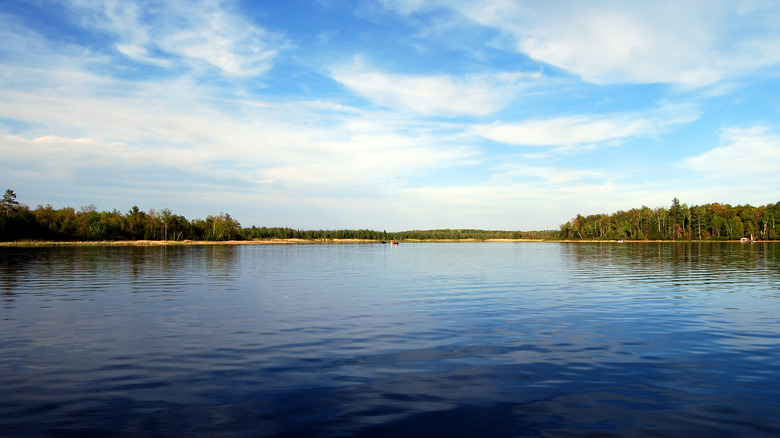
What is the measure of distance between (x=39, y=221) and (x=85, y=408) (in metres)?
202

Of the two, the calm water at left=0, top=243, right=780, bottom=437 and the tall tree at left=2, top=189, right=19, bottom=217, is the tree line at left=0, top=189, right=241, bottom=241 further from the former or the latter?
the calm water at left=0, top=243, right=780, bottom=437

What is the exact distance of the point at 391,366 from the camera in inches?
571

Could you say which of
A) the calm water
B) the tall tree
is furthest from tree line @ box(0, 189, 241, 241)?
the calm water

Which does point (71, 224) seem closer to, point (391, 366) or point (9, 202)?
point (9, 202)

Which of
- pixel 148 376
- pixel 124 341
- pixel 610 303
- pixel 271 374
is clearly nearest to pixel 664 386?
pixel 271 374

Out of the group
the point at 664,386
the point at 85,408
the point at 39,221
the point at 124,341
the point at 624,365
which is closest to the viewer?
the point at 85,408

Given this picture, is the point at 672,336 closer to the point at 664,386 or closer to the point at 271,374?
the point at 664,386

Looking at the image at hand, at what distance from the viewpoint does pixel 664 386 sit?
12.5 m

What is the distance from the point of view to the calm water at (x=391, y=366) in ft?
33.1

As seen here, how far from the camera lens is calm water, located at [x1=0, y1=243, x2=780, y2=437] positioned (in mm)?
10102

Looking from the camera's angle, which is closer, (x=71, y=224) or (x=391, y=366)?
(x=391, y=366)

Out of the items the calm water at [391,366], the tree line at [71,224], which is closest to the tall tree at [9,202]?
the tree line at [71,224]

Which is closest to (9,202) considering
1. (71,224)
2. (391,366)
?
(71,224)

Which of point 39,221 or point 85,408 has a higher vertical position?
point 39,221
